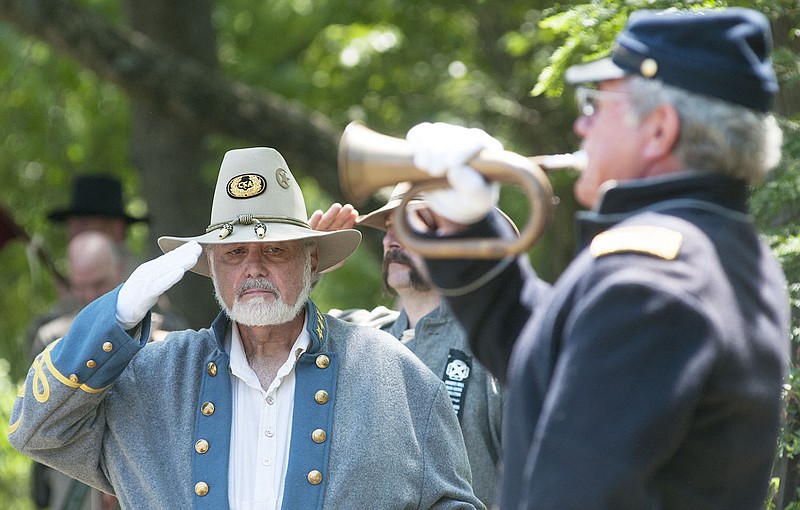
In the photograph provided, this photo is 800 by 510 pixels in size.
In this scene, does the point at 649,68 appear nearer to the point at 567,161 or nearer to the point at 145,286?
the point at 567,161

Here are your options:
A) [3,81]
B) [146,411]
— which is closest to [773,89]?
[146,411]

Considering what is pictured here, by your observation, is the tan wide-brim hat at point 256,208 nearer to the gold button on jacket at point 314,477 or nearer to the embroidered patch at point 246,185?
the embroidered patch at point 246,185

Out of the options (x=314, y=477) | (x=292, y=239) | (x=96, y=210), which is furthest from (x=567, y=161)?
(x=96, y=210)

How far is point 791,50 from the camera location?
4574 mm

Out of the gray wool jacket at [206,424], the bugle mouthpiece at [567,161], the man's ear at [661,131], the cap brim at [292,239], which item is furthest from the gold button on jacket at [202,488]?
the man's ear at [661,131]

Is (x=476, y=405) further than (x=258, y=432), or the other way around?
(x=476, y=405)

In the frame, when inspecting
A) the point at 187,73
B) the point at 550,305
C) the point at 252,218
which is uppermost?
the point at 550,305

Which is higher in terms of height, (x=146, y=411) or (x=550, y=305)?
(x=550, y=305)

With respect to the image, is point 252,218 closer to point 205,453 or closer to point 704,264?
point 205,453

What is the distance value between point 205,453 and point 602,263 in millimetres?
1856

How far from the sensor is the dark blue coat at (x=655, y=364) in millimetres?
2117

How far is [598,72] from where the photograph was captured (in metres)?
2.45

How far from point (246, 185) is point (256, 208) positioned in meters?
0.11

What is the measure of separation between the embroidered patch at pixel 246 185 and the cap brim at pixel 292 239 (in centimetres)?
15
